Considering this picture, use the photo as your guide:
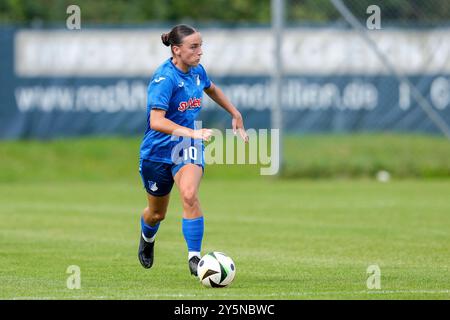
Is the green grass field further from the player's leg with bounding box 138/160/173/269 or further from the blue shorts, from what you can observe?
the blue shorts

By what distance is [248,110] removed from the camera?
24.9 m

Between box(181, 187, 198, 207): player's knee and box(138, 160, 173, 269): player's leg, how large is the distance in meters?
0.57

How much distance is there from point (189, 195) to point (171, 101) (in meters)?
0.94

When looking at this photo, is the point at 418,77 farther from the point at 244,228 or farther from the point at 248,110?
the point at 244,228

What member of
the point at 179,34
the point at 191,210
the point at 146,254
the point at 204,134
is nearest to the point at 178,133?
the point at 204,134

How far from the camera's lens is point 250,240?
13633mm

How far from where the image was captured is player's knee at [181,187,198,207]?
970cm

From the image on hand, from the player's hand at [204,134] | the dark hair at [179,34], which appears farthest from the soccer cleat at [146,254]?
the dark hair at [179,34]

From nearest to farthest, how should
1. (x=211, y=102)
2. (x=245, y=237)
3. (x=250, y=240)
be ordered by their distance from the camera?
(x=250, y=240)
(x=245, y=237)
(x=211, y=102)

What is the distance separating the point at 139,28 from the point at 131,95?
1.52m

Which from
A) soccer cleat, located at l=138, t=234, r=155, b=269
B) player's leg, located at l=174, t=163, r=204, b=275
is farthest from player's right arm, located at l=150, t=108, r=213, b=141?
soccer cleat, located at l=138, t=234, r=155, b=269

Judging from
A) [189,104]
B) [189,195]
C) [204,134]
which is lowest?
[189,195]

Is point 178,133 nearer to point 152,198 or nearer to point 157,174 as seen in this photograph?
point 157,174
